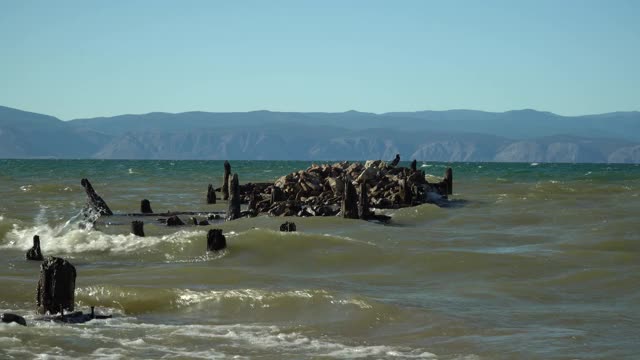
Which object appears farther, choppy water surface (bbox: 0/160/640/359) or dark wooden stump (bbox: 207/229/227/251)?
dark wooden stump (bbox: 207/229/227/251)

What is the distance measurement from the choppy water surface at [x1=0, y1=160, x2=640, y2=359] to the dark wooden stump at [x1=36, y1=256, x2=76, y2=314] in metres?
0.50

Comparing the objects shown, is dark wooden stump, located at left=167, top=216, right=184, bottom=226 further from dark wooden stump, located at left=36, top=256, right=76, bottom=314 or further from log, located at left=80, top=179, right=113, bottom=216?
dark wooden stump, located at left=36, top=256, right=76, bottom=314

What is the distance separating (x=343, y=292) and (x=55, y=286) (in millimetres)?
5132

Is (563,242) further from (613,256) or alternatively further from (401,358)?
(401,358)

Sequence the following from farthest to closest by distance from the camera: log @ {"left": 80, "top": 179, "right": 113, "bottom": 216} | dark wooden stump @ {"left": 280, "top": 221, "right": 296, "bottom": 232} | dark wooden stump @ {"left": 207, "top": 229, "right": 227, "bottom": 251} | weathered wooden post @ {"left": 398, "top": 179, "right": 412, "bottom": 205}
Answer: weathered wooden post @ {"left": 398, "top": 179, "right": 412, "bottom": 205}
log @ {"left": 80, "top": 179, "right": 113, "bottom": 216}
dark wooden stump @ {"left": 280, "top": 221, "right": 296, "bottom": 232}
dark wooden stump @ {"left": 207, "top": 229, "right": 227, "bottom": 251}

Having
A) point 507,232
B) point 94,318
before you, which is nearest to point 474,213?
point 507,232

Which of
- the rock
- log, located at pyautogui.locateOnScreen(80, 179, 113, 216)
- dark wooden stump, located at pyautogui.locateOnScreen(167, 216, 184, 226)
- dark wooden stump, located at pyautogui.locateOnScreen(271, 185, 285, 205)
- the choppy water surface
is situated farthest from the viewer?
dark wooden stump, located at pyautogui.locateOnScreen(271, 185, 285, 205)

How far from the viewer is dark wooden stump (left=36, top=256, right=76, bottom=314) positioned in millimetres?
15016

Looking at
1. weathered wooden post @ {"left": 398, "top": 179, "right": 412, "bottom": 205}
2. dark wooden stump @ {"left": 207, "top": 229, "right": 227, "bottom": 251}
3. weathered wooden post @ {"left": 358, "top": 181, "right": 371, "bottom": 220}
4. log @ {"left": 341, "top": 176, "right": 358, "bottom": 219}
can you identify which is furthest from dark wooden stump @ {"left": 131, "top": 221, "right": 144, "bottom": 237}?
weathered wooden post @ {"left": 398, "top": 179, "right": 412, "bottom": 205}

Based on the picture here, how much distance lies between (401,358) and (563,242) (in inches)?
596

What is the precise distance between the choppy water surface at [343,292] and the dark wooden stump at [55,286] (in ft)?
1.64

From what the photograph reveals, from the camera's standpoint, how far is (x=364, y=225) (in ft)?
105

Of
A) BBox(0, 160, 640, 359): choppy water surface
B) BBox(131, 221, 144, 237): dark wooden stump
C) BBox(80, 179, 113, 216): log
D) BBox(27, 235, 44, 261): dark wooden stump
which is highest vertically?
BBox(80, 179, 113, 216): log

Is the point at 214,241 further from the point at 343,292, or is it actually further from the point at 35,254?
the point at 343,292
